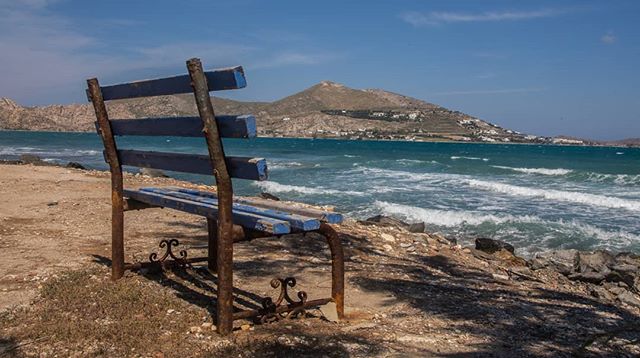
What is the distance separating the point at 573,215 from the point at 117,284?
1532cm

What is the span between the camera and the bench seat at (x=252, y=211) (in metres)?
3.89

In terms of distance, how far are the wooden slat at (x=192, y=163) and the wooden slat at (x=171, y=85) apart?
462 mm

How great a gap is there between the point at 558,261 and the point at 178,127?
29.2ft

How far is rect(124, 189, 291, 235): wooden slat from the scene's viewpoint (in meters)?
3.83

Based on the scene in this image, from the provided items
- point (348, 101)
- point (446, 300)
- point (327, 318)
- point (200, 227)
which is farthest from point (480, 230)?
point (348, 101)

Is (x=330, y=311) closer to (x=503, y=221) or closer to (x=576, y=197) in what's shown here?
(x=503, y=221)

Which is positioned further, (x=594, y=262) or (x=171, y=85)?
(x=594, y=262)

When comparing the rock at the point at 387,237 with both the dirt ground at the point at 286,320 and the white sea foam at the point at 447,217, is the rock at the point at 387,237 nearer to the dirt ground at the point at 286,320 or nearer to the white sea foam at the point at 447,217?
the dirt ground at the point at 286,320

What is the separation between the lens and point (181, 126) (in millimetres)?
4195

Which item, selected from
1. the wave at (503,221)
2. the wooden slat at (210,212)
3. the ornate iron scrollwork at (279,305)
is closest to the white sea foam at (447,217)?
the wave at (503,221)

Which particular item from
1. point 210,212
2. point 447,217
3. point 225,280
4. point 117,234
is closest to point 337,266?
point 225,280

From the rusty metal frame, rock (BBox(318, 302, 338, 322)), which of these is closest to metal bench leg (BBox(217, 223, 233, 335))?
rock (BBox(318, 302, 338, 322))

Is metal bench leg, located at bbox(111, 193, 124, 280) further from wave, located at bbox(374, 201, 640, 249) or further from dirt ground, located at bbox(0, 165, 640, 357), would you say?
wave, located at bbox(374, 201, 640, 249)

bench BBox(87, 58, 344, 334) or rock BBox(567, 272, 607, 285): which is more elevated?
bench BBox(87, 58, 344, 334)
